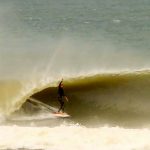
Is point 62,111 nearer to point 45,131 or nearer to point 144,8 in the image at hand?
point 45,131

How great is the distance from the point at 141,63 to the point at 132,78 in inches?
279

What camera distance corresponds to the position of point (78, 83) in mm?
33250

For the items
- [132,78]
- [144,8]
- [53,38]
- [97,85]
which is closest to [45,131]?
[97,85]

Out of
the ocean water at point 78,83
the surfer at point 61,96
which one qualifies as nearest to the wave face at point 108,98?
the ocean water at point 78,83

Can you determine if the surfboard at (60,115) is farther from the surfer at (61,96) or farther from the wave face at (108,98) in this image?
the wave face at (108,98)

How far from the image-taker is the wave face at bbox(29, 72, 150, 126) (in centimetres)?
2935

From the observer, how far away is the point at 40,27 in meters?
61.8

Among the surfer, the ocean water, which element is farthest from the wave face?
the surfer

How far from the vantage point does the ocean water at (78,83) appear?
26969 mm

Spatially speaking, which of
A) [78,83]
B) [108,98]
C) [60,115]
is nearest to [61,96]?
[60,115]

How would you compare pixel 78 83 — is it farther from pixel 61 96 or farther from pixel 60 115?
pixel 60 115

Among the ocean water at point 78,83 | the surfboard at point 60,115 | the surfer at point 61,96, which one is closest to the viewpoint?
the ocean water at point 78,83

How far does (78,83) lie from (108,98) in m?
3.03

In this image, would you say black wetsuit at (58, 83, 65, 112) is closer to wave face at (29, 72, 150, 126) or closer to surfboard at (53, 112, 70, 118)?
surfboard at (53, 112, 70, 118)
